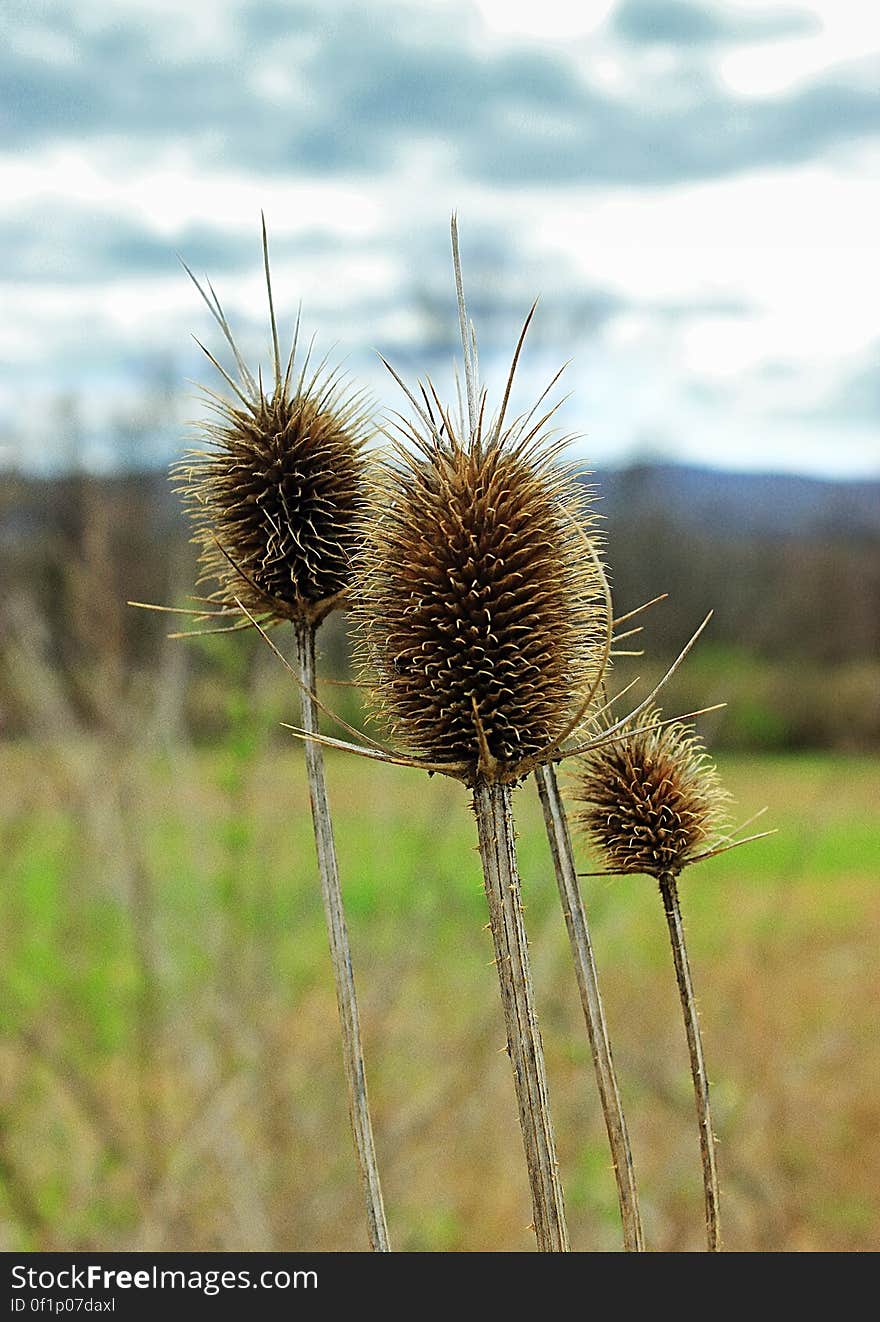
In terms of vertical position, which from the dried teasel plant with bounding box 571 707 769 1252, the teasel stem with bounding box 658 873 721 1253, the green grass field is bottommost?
the green grass field

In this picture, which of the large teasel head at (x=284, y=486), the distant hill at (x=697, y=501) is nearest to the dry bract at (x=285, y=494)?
the large teasel head at (x=284, y=486)

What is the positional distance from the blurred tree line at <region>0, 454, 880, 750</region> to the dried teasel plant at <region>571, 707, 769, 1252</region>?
24 centimetres

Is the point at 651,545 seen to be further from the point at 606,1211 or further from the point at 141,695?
the point at 606,1211

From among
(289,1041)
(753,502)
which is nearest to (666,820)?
(289,1041)

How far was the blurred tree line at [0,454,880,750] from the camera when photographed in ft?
12.8

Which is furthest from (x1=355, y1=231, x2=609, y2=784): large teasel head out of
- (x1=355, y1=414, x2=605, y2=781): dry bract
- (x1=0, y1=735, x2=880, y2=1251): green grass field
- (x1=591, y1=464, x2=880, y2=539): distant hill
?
(x1=591, y1=464, x2=880, y2=539): distant hill

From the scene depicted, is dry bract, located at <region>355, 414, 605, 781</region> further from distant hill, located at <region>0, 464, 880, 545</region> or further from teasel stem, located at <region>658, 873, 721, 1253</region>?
teasel stem, located at <region>658, 873, 721, 1253</region>

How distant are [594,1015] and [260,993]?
9.94ft

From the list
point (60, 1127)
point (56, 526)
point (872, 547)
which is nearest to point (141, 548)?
point (56, 526)

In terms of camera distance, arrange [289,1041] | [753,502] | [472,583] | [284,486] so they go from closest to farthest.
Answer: [472,583]
[284,486]
[289,1041]
[753,502]

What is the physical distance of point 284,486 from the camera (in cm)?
114

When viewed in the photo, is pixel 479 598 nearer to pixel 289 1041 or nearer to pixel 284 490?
pixel 284 490

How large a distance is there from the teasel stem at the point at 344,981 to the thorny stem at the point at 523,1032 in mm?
120

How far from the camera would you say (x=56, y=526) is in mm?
5719
